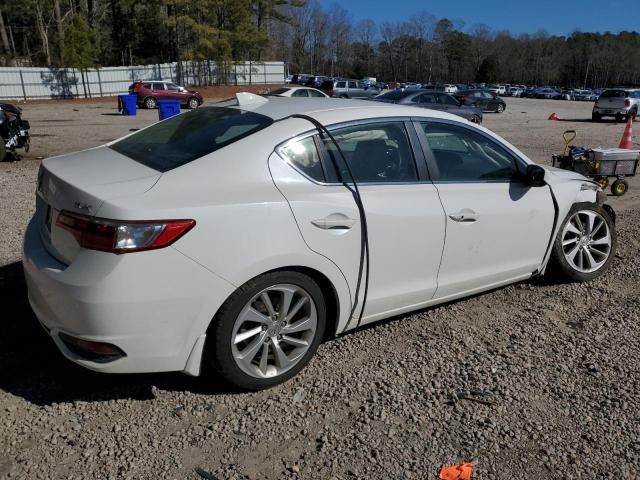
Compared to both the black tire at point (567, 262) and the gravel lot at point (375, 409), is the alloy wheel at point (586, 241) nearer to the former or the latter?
the black tire at point (567, 262)

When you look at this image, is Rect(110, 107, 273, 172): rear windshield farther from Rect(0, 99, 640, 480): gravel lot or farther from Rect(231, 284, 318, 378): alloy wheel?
Rect(0, 99, 640, 480): gravel lot

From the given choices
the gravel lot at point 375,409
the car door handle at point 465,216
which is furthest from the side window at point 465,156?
the gravel lot at point 375,409

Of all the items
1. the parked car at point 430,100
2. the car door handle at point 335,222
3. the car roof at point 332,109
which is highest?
the car roof at point 332,109

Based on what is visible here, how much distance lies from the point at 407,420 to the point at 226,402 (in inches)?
38.9

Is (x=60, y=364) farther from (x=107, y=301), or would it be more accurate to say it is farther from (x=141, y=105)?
(x=141, y=105)

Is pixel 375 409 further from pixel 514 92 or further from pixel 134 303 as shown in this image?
pixel 514 92

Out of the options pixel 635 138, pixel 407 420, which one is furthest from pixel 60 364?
pixel 635 138

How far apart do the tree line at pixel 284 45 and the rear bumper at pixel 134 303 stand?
44604 mm

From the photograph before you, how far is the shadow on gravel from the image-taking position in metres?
2.96

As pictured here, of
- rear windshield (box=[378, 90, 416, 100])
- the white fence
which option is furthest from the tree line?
rear windshield (box=[378, 90, 416, 100])

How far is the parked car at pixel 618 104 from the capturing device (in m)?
25.6

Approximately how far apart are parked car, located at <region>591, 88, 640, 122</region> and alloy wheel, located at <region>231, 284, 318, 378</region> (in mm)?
27262

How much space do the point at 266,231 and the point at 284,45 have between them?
4194 inches

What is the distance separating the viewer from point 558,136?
18.0 meters
